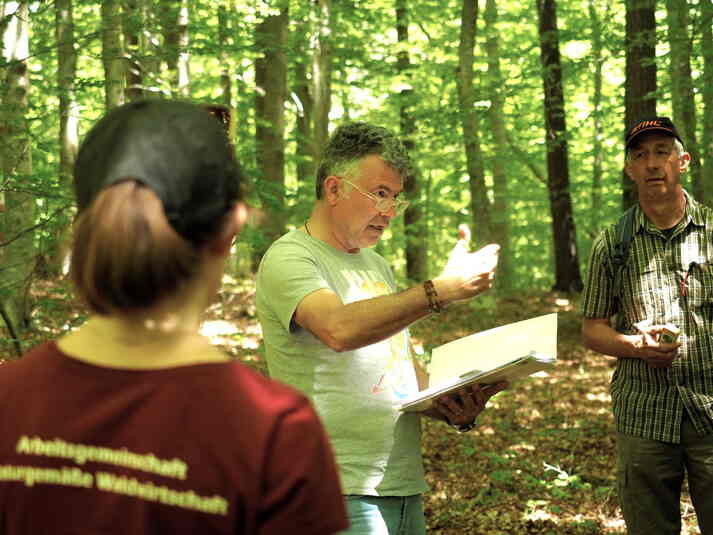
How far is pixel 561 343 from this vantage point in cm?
1219

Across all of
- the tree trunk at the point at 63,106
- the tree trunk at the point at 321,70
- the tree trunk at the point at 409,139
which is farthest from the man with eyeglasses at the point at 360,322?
the tree trunk at the point at 409,139

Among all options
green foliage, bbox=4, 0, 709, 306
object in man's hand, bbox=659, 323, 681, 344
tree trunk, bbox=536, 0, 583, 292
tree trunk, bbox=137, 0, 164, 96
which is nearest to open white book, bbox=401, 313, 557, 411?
object in man's hand, bbox=659, 323, 681, 344

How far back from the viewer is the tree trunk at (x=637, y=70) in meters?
9.25

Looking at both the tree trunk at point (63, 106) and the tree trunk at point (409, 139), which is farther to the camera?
the tree trunk at point (409, 139)

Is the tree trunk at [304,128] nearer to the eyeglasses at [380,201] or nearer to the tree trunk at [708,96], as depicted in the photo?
the tree trunk at [708,96]

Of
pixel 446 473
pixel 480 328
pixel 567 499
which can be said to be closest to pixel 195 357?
pixel 567 499

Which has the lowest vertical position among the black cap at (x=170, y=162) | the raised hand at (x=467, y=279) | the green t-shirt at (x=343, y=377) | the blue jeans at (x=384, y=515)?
the blue jeans at (x=384, y=515)

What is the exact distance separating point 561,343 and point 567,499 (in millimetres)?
5977

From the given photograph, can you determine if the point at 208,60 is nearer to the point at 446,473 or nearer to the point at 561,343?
the point at 561,343

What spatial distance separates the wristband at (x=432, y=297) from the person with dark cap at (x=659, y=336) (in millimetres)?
1427

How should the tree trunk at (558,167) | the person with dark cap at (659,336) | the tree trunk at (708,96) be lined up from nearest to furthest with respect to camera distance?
the person with dark cap at (659,336), the tree trunk at (708,96), the tree trunk at (558,167)

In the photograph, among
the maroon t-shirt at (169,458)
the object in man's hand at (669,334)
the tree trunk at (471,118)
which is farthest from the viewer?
the tree trunk at (471,118)

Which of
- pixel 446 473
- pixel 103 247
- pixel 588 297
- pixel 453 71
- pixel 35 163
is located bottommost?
pixel 446 473

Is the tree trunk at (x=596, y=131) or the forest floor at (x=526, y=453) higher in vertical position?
the tree trunk at (x=596, y=131)
